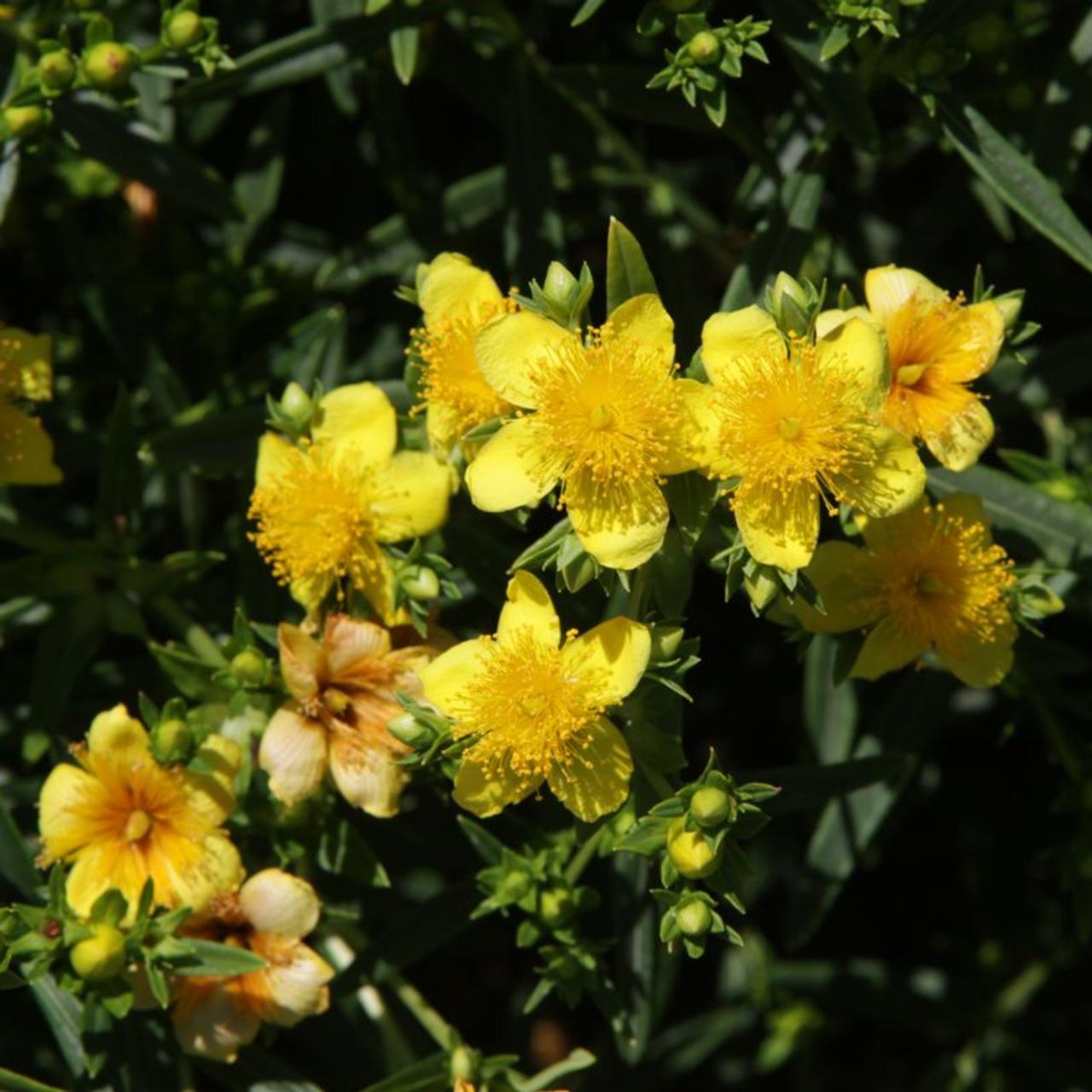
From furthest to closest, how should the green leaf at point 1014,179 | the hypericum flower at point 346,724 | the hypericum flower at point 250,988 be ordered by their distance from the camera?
1. the green leaf at point 1014,179
2. the hypericum flower at point 250,988
3. the hypericum flower at point 346,724

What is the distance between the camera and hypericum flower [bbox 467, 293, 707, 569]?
2.81 m

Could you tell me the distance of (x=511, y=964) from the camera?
5.11 meters

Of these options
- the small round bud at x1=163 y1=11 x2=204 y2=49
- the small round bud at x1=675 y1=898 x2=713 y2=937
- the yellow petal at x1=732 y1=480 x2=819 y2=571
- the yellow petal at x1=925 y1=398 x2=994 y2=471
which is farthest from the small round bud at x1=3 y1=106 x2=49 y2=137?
the small round bud at x1=675 y1=898 x2=713 y2=937

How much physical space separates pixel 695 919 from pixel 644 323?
3.42 ft

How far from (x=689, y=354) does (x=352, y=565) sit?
41.1 inches

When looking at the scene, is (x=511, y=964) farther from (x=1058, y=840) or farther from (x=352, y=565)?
(x=352, y=565)

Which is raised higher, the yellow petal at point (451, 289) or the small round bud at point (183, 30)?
the small round bud at point (183, 30)

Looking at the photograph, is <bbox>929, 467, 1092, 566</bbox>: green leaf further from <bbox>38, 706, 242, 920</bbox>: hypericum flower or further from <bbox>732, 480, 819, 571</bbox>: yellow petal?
<bbox>38, 706, 242, 920</bbox>: hypericum flower

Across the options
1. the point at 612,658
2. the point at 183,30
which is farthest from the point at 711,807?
the point at 183,30

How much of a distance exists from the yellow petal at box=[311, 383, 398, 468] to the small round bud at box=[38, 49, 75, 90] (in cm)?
91

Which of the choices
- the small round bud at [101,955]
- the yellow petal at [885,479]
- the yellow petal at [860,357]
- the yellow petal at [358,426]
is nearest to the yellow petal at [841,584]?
the yellow petal at [885,479]

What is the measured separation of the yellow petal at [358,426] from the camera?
324cm

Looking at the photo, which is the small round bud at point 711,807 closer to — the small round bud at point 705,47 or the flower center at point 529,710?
the flower center at point 529,710

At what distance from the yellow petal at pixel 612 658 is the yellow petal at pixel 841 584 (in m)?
0.50
